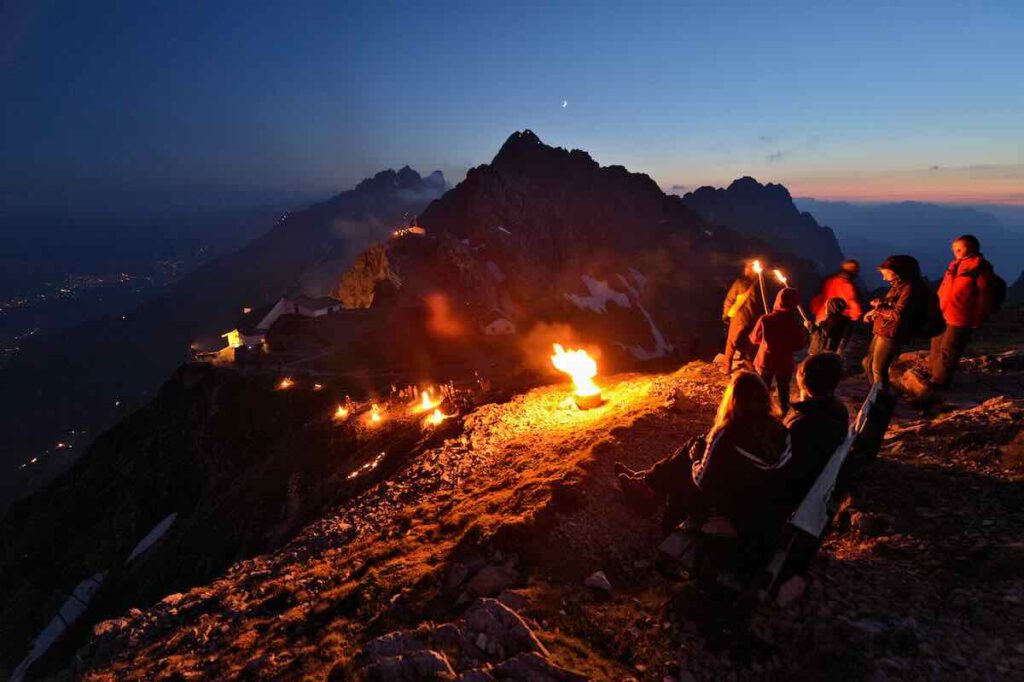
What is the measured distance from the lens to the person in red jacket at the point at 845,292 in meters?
12.2

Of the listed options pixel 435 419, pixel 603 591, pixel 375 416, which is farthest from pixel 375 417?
pixel 603 591

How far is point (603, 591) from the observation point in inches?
258

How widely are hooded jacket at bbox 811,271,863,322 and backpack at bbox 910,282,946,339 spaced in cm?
167

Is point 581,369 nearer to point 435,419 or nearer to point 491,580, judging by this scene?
point 435,419

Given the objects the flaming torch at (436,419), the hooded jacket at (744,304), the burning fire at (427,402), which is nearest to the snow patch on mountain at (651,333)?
the burning fire at (427,402)

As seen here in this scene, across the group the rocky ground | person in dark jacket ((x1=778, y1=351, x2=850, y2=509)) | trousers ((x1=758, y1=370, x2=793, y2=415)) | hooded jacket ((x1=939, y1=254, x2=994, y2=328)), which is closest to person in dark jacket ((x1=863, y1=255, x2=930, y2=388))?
hooded jacket ((x1=939, y1=254, x2=994, y2=328))

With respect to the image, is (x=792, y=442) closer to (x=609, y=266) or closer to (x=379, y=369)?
(x=379, y=369)

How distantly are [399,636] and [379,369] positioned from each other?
4941cm

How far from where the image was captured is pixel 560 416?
1584 cm

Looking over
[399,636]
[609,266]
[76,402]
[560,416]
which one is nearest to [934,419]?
[560,416]

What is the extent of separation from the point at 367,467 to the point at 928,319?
715 inches

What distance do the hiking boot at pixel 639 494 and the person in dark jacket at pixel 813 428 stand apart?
271 centimetres

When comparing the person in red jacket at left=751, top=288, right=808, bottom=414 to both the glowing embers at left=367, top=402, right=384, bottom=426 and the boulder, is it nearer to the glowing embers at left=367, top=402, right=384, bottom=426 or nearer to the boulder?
the boulder

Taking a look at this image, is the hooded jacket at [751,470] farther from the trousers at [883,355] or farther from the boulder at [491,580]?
the trousers at [883,355]
